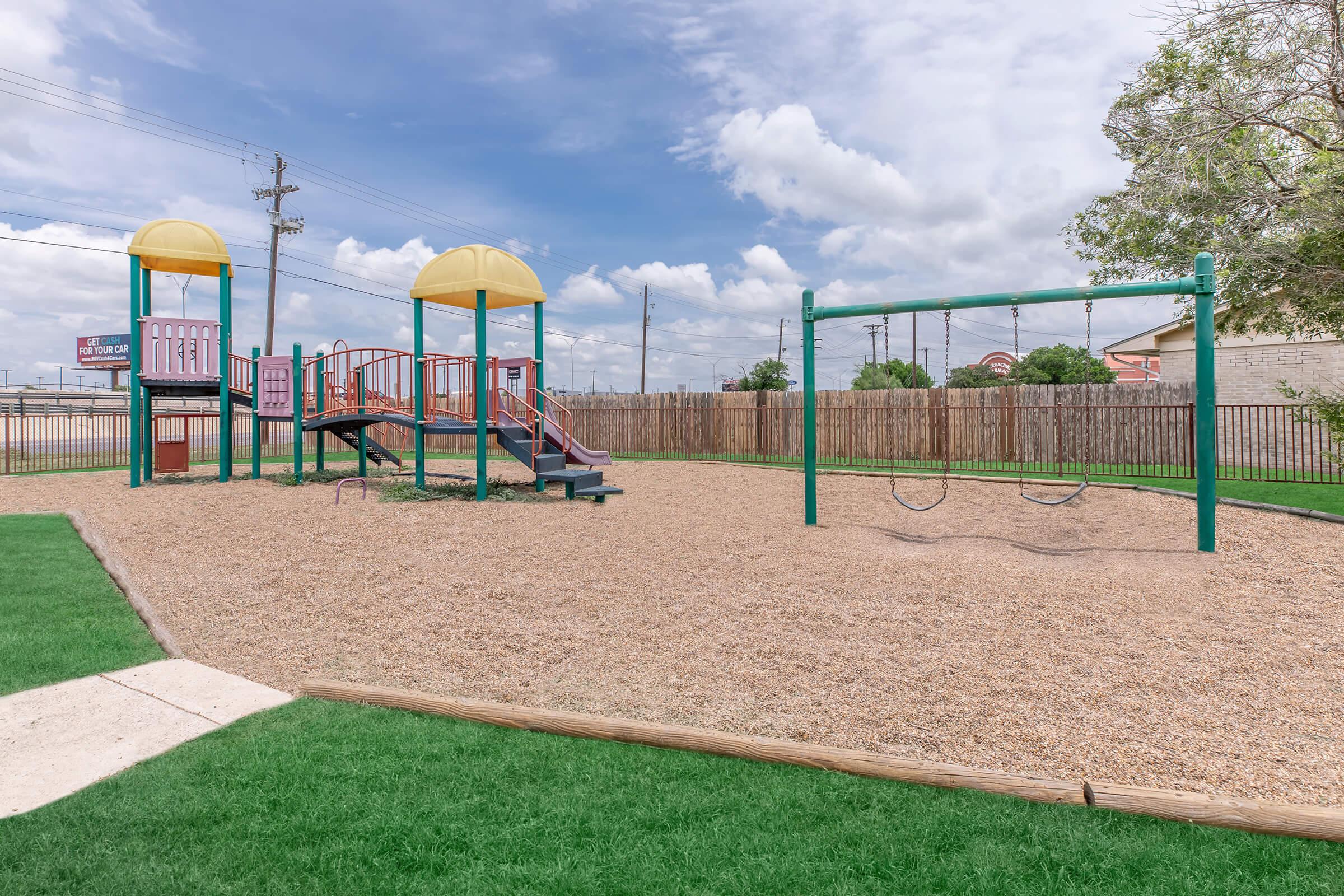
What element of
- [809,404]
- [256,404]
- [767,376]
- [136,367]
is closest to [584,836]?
[809,404]

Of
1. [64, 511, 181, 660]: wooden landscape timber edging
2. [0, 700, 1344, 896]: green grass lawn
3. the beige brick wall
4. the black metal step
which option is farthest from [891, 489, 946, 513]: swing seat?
the beige brick wall

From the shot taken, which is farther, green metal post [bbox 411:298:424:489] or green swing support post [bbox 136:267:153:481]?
green swing support post [bbox 136:267:153:481]

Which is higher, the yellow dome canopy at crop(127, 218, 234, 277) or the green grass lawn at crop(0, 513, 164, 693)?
the yellow dome canopy at crop(127, 218, 234, 277)

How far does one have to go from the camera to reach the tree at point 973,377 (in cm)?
6372

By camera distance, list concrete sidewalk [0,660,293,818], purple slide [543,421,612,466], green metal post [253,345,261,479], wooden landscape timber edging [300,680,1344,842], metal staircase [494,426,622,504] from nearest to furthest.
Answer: wooden landscape timber edging [300,680,1344,842] < concrete sidewalk [0,660,293,818] < metal staircase [494,426,622,504] < purple slide [543,421,612,466] < green metal post [253,345,261,479]

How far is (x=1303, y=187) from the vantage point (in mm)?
10805

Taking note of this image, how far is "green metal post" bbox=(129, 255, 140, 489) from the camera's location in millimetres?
13383

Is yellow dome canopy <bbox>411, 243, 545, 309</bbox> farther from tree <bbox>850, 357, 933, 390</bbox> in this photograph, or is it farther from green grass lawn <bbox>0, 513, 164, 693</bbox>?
tree <bbox>850, 357, 933, 390</bbox>

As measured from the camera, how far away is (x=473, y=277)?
39.0 ft

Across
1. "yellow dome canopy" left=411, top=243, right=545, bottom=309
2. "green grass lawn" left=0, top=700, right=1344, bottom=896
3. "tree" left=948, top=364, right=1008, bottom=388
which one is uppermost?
"tree" left=948, top=364, right=1008, bottom=388

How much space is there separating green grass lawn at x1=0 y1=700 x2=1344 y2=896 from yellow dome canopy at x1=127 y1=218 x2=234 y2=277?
1327 cm

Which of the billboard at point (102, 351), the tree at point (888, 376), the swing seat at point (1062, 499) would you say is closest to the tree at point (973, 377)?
the tree at point (888, 376)

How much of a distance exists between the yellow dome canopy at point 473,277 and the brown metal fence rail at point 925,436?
6655mm

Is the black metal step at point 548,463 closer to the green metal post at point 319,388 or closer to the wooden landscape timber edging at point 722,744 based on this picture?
the green metal post at point 319,388
